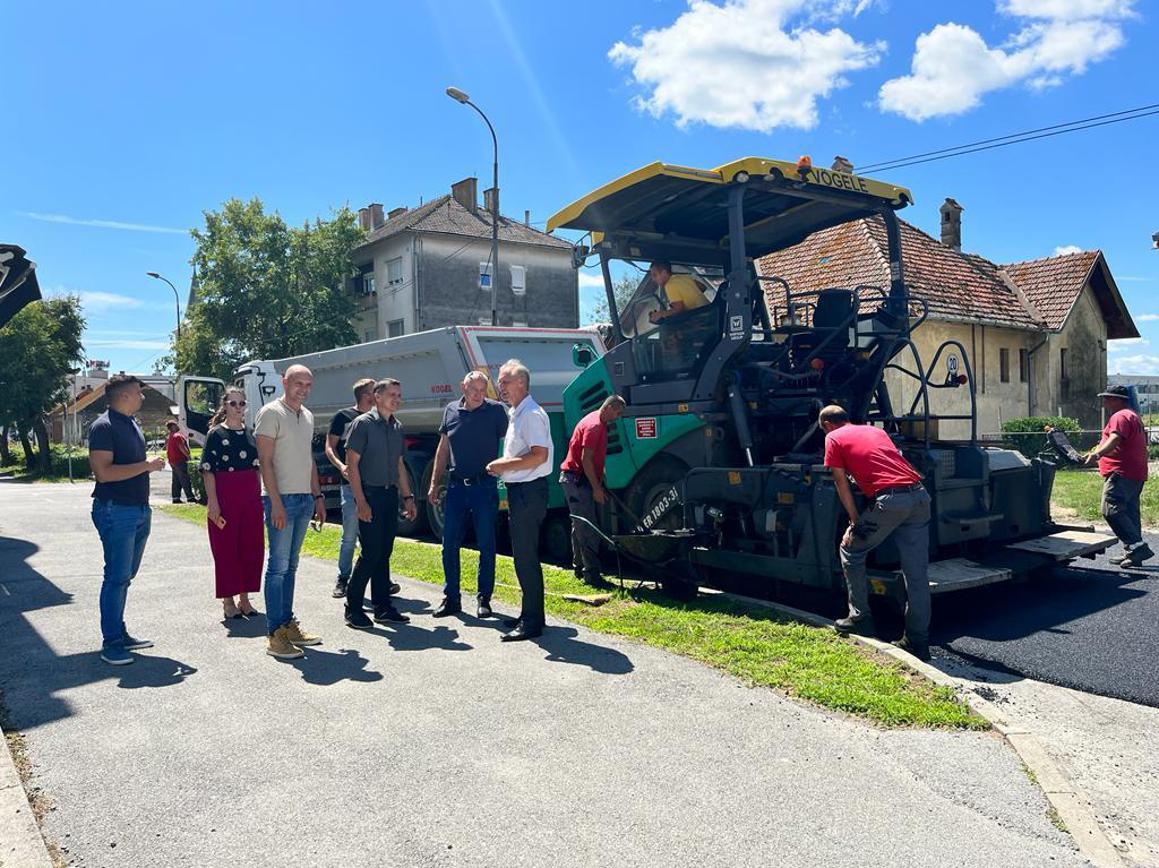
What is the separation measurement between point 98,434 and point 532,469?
2597 mm

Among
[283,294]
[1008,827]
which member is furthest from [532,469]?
[283,294]

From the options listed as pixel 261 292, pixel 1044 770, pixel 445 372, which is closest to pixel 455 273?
pixel 261 292

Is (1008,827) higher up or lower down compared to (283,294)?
lower down

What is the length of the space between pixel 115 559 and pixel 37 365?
3703cm

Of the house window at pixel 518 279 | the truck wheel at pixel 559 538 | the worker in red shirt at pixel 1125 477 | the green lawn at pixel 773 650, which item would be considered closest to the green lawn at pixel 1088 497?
the worker in red shirt at pixel 1125 477

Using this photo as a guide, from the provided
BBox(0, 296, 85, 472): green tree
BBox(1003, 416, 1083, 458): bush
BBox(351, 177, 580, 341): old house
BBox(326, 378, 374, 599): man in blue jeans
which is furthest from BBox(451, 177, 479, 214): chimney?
BBox(326, 378, 374, 599): man in blue jeans

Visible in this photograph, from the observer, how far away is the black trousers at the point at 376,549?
6211 millimetres

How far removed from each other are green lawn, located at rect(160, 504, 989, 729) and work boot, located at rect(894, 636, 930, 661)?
267 mm

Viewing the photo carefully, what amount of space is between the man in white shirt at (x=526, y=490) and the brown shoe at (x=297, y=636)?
4.14 feet

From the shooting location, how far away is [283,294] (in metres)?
34.4

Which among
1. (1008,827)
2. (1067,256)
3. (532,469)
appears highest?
(1067,256)

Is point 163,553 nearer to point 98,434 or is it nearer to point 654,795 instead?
point 98,434

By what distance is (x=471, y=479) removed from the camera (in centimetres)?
623

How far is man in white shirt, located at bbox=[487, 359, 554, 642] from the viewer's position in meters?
5.75
